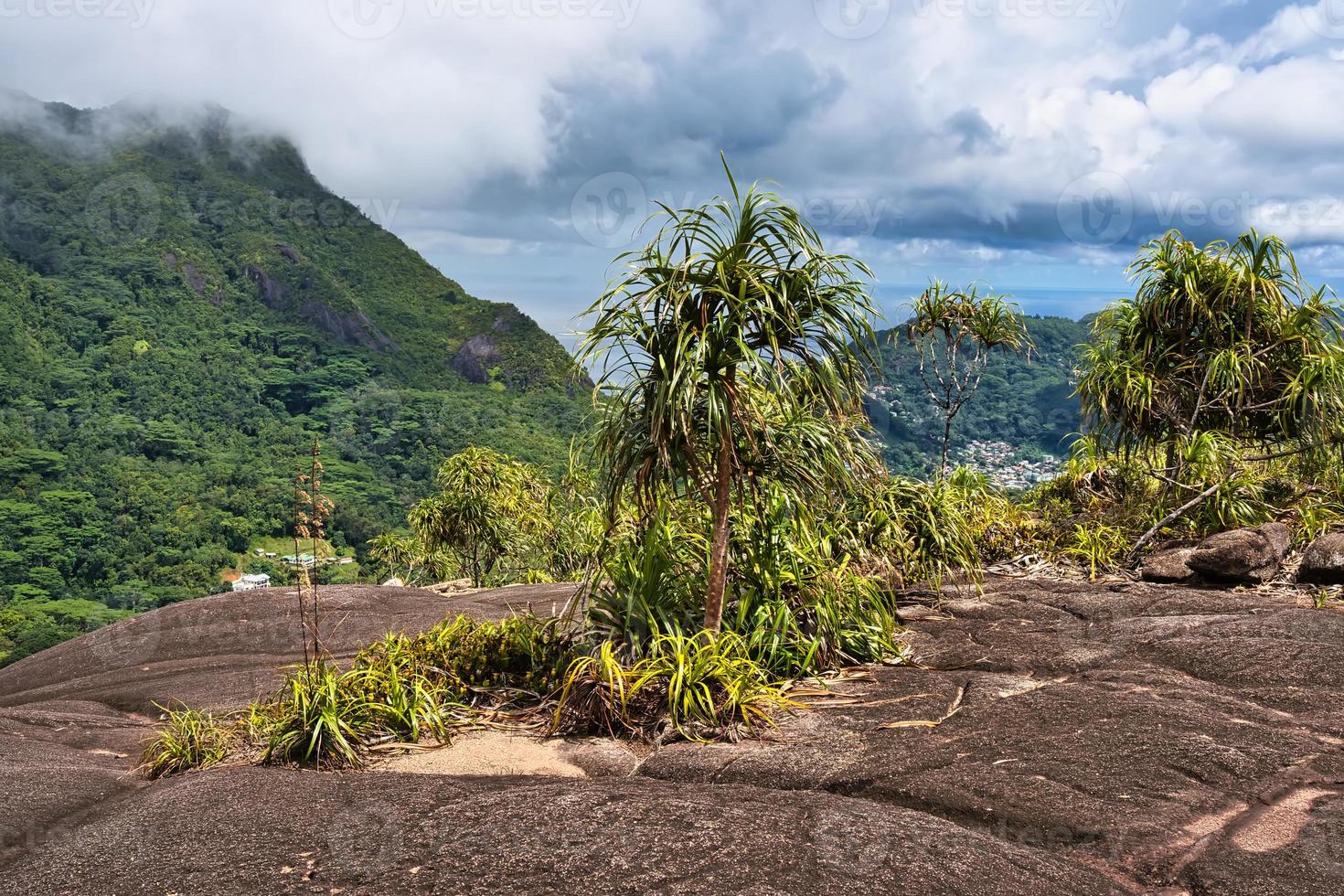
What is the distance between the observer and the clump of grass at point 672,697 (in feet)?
16.9

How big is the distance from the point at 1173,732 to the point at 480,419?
2523 inches

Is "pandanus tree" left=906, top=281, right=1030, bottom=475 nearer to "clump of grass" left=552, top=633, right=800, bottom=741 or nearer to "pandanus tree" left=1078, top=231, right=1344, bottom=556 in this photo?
"pandanus tree" left=1078, top=231, right=1344, bottom=556

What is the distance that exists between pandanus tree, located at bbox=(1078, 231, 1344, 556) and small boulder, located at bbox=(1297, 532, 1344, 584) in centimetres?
133

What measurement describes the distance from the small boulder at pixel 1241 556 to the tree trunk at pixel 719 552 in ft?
16.3

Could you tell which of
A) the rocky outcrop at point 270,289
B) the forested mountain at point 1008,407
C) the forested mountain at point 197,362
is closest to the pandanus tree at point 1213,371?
the forested mountain at point 1008,407

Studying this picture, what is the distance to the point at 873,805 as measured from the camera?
354cm

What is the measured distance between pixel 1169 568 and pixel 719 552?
5.14 m

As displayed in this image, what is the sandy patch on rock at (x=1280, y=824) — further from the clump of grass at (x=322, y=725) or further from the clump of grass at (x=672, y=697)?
the clump of grass at (x=322, y=725)

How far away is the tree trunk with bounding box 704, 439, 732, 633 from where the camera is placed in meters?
5.83

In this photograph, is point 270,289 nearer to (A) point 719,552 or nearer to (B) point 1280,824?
(A) point 719,552

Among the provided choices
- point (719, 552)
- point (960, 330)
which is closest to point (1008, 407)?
point (960, 330)

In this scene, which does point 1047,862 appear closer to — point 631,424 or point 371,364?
point 631,424

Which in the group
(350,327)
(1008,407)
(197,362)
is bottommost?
(1008,407)

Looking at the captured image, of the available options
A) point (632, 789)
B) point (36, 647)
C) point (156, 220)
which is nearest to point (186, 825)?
point (632, 789)
